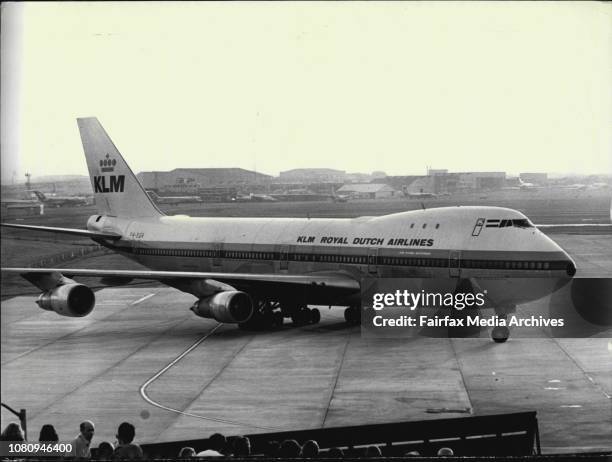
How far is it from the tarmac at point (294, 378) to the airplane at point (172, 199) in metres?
3.95

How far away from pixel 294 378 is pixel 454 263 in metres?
5.97

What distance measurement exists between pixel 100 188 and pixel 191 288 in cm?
771

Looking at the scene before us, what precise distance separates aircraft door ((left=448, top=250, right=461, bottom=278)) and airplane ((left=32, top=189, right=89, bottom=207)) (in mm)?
10690

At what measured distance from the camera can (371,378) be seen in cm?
2108

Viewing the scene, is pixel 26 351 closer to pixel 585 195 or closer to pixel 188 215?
pixel 188 215

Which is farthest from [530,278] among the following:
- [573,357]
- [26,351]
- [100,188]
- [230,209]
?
[100,188]

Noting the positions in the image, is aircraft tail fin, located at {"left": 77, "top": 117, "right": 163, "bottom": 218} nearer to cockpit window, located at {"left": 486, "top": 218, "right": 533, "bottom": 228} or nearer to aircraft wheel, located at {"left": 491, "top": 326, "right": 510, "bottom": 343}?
cockpit window, located at {"left": 486, "top": 218, "right": 533, "bottom": 228}

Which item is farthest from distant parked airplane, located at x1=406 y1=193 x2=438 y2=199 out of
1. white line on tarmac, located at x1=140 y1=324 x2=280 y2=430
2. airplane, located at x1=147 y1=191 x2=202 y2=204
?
white line on tarmac, located at x1=140 y1=324 x2=280 y2=430

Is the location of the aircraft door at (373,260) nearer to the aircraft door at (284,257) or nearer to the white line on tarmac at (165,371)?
the aircraft door at (284,257)

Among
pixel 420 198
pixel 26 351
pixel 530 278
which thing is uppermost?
pixel 420 198

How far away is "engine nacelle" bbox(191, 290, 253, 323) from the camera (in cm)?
2617

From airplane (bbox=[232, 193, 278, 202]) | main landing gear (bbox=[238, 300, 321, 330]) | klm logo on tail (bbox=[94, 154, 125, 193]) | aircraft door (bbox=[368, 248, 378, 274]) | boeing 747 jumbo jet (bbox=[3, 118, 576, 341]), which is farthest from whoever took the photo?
klm logo on tail (bbox=[94, 154, 125, 193])

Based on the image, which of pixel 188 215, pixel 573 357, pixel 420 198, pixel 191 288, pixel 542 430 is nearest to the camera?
pixel 542 430

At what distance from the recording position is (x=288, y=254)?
28.6 m
